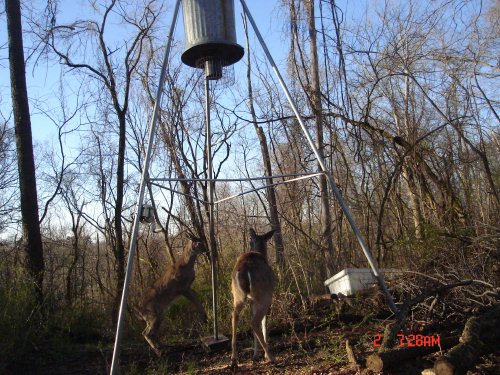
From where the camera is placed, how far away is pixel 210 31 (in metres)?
6.05

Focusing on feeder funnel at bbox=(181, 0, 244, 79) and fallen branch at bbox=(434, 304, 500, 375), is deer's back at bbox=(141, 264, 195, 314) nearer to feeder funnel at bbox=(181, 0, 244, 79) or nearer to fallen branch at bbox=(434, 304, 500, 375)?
feeder funnel at bbox=(181, 0, 244, 79)

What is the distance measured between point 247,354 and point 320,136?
19.2 ft

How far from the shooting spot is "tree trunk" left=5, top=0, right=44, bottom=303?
8.93 metres

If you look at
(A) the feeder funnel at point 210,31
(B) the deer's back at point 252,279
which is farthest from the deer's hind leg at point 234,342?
(A) the feeder funnel at point 210,31

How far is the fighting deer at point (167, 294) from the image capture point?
8008 mm

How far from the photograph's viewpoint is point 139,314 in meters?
8.29

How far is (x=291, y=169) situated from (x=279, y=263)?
3102 millimetres

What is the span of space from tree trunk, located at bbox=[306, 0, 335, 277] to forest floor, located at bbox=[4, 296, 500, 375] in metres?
2.30

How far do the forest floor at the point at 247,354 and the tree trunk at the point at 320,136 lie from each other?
230cm

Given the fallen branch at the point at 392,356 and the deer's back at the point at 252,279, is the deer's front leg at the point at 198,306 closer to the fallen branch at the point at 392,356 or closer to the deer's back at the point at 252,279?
the deer's back at the point at 252,279

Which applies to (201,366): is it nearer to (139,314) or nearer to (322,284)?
(139,314)

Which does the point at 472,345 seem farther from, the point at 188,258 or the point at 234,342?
the point at 188,258

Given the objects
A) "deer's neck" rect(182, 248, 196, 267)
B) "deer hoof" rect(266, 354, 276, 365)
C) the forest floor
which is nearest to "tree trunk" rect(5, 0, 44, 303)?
the forest floor
